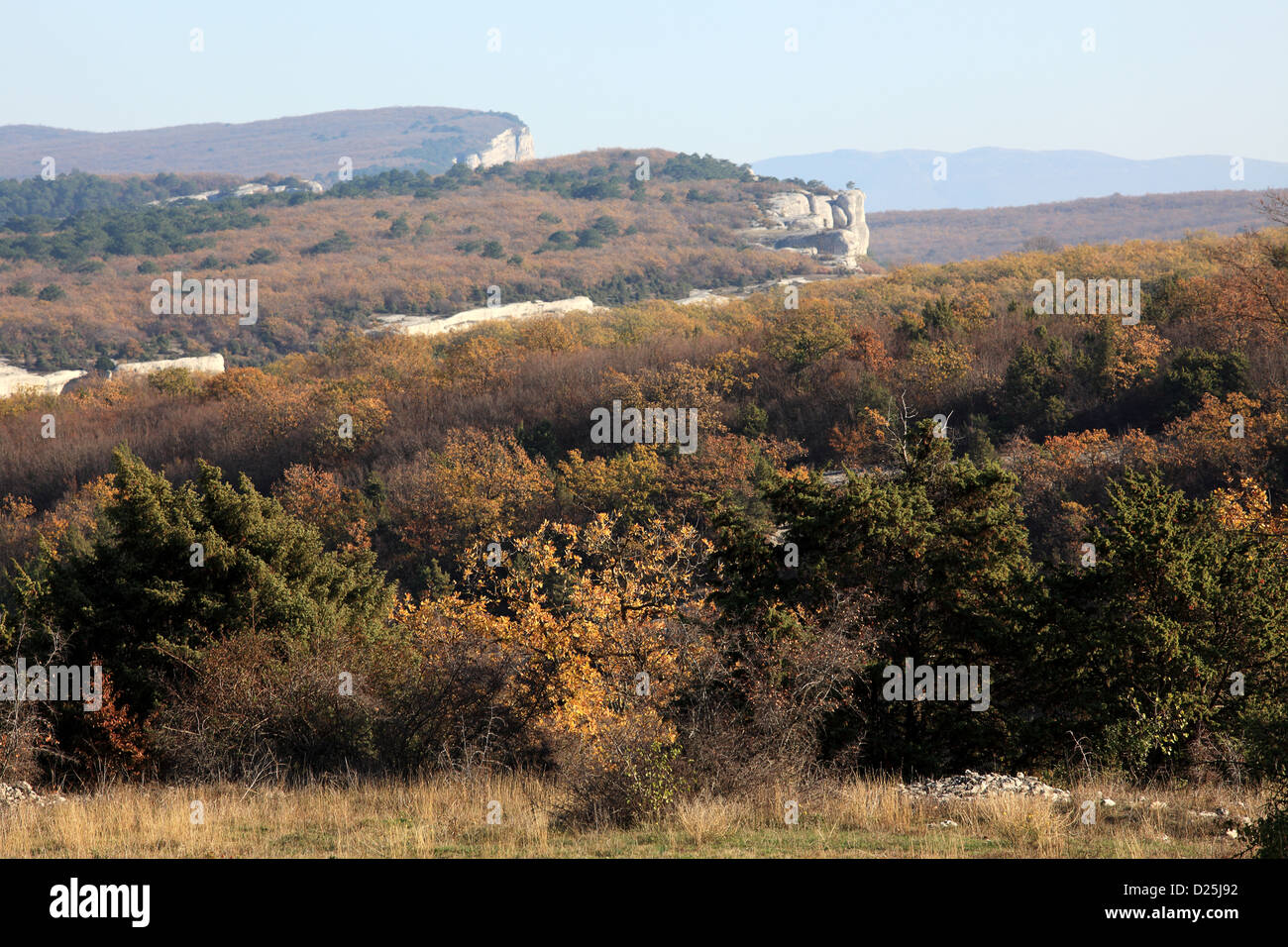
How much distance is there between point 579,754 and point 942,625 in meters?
6.03

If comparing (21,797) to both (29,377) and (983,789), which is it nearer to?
(983,789)

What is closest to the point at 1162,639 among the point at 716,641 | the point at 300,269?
the point at 716,641

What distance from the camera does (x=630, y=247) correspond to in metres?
187

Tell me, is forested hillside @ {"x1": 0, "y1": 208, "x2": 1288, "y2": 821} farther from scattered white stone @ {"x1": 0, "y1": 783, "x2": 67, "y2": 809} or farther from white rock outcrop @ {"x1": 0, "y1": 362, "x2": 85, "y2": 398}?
white rock outcrop @ {"x1": 0, "y1": 362, "x2": 85, "y2": 398}

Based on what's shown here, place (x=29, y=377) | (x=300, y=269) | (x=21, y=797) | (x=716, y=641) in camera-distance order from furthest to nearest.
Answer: (x=300, y=269)
(x=29, y=377)
(x=716, y=641)
(x=21, y=797)

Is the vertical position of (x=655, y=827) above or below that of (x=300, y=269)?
below

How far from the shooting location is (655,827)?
919cm

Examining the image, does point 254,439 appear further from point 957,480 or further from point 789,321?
point 957,480

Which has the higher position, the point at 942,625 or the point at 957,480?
the point at 957,480

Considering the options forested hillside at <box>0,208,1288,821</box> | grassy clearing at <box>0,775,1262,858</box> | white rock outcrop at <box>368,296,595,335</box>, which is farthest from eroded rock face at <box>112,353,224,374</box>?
grassy clearing at <box>0,775,1262,858</box>

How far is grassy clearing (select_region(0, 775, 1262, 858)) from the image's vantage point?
837 cm

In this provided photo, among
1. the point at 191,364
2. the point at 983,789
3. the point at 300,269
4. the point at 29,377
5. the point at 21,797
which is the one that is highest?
the point at 300,269
